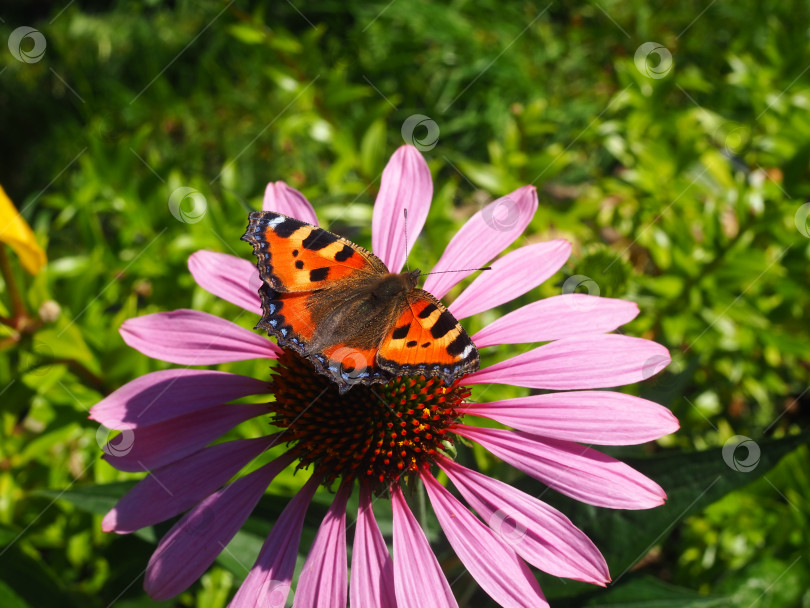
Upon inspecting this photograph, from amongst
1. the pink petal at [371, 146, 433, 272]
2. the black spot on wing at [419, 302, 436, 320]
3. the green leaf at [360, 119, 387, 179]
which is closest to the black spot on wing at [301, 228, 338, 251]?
the pink petal at [371, 146, 433, 272]

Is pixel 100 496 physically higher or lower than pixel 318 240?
lower

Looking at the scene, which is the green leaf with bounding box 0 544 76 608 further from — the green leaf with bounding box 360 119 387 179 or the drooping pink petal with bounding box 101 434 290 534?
the green leaf with bounding box 360 119 387 179

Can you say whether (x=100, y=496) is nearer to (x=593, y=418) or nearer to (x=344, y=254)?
(x=344, y=254)

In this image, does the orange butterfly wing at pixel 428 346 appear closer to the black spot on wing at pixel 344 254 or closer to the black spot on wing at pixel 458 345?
the black spot on wing at pixel 458 345

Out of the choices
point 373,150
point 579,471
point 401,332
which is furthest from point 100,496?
point 373,150

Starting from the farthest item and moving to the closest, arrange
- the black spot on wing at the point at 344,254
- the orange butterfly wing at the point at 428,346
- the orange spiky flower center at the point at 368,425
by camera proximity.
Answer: the black spot on wing at the point at 344,254
the orange spiky flower center at the point at 368,425
the orange butterfly wing at the point at 428,346

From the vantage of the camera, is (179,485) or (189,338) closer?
(179,485)

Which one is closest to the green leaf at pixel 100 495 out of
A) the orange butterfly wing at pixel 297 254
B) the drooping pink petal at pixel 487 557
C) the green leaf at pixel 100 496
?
the green leaf at pixel 100 496

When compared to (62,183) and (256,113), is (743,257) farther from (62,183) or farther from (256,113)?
(62,183)
